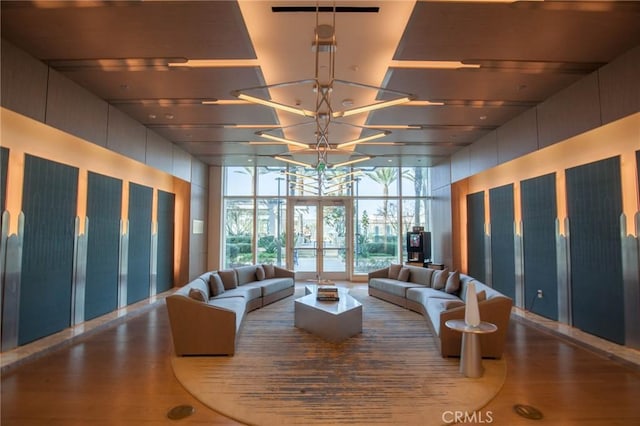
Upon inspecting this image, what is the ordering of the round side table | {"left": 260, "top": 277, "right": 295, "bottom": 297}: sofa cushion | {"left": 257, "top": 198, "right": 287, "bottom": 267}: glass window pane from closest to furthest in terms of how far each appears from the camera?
the round side table < {"left": 260, "top": 277, "right": 295, "bottom": 297}: sofa cushion < {"left": 257, "top": 198, "right": 287, "bottom": 267}: glass window pane

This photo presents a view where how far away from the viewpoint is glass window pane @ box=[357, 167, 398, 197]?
10.1 meters

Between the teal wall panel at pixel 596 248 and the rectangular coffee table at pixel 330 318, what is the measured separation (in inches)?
130

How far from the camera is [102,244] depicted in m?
5.56

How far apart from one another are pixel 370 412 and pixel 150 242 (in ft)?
20.3

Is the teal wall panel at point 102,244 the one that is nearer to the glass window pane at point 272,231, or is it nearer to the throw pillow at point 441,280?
the glass window pane at point 272,231

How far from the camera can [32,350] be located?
3.85 metres

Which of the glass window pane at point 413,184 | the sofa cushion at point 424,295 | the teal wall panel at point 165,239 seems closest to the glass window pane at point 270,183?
the teal wall panel at point 165,239

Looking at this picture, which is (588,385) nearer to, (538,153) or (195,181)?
(538,153)

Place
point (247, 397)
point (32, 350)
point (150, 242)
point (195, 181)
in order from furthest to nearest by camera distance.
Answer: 1. point (195, 181)
2. point (150, 242)
3. point (32, 350)
4. point (247, 397)

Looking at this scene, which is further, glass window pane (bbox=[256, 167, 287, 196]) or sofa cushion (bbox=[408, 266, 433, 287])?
glass window pane (bbox=[256, 167, 287, 196])

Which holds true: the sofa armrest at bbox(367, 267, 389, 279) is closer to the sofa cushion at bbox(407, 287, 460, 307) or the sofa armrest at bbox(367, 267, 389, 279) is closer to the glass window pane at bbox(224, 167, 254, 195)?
the sofa cushion at bbox(407, 287, 460, 307)

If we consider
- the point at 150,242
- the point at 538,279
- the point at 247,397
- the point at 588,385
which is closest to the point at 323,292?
the point at 247,397

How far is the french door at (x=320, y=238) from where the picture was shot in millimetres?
9977

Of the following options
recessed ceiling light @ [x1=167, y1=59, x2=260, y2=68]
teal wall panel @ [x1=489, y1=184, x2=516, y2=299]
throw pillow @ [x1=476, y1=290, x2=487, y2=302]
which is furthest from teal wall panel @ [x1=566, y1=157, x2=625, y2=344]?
recessed ceiling light @ [x1=167, y1=59, x2=260, y2=68]
